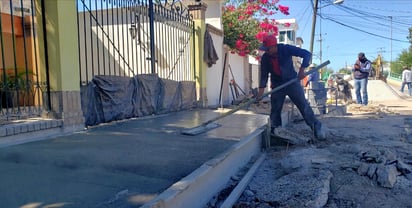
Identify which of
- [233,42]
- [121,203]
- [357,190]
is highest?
[233,42]

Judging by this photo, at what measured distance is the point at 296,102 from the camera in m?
5.78

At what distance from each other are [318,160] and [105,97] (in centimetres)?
350

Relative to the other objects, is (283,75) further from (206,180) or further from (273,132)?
(206,180)

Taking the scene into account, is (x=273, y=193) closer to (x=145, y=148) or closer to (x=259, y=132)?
(x=145, y=148)

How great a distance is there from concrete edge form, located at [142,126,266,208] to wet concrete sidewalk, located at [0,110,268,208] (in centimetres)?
12

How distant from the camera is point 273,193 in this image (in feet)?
10.9

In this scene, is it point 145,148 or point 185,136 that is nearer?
point 145,148

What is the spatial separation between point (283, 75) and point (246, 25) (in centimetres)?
727

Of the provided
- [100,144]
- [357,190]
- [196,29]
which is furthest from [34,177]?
[196,29]

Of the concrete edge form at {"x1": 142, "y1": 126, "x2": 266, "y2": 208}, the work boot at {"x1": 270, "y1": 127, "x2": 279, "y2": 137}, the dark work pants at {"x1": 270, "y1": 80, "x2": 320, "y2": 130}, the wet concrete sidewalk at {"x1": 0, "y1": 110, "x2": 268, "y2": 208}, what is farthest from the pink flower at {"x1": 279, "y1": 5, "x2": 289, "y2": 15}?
the concrete edge form at {"x1": 142, "y1": 126, "x2": 266, "y2": 208}

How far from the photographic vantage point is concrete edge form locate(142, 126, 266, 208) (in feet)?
7.70

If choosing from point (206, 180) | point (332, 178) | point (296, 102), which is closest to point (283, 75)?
point (296, 102)

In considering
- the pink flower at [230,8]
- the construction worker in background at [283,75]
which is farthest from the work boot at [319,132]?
the pink flower at [230,8]

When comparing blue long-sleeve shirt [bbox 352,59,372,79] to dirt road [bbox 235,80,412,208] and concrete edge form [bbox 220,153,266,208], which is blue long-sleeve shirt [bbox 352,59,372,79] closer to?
dirt road [bbox 235,80,412,208]
